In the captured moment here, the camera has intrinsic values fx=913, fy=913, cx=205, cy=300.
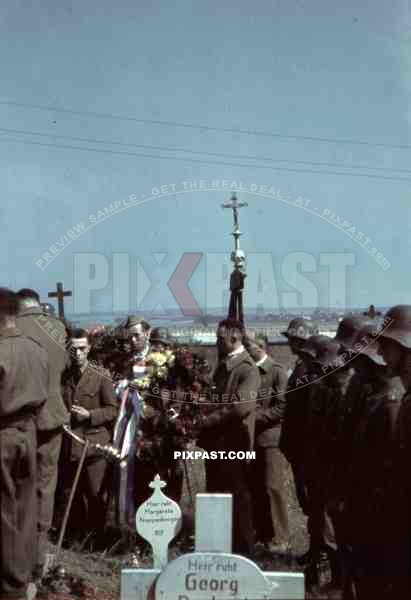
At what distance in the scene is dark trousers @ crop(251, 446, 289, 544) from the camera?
7.20m

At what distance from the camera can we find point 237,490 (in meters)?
6.73

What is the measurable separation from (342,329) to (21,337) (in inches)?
83.0

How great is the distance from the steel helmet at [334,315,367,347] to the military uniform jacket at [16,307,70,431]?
204 cm

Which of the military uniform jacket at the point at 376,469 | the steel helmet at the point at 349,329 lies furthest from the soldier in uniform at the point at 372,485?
the steel helmet at the point at 349,329

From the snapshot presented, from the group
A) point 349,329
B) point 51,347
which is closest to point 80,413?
point 51,347

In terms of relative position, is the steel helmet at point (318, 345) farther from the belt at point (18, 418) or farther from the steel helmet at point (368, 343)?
the belt at point (18, 418)

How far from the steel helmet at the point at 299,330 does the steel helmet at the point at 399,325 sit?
7.05 feet

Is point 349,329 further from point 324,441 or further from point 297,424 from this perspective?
point 297,424

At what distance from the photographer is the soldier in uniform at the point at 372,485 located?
4758 mm

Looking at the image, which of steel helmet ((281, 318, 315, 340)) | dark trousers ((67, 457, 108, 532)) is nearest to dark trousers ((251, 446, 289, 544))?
steel helmet ((281, 318, 315, 340))

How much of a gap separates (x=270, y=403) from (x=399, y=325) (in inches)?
107

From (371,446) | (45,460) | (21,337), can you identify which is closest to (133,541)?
(45,460)

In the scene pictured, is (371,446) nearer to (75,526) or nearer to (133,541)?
(133,541)

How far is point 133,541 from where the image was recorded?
687 cm
